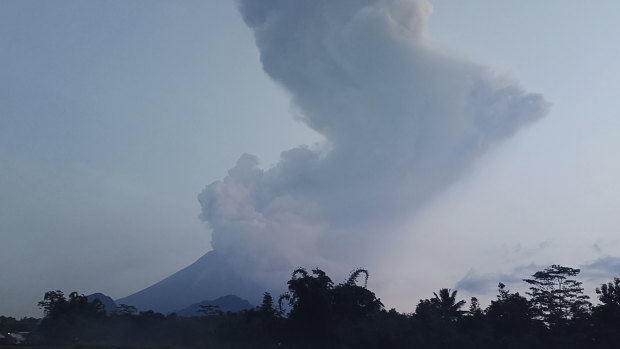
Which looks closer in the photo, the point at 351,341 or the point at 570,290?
the point at 351,341

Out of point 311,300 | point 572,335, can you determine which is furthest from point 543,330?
point 311,300

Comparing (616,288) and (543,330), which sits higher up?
(616,288)

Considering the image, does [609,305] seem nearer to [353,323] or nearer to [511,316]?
[511,316]

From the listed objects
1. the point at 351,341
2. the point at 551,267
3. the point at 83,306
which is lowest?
the point at 351,341

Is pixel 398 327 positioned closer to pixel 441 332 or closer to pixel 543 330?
pixel 441 332

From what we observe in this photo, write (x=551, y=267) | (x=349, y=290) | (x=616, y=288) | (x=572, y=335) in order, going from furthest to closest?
(x=551, y=267), (x=349, y=290), (x=616, y=288), (x=572, y=335)

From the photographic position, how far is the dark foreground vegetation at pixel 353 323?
38094 millimetres

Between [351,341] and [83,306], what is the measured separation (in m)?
26.9

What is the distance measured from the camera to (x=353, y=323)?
41375mm

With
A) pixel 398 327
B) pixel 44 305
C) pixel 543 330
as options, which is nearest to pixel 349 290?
pixel 398 327

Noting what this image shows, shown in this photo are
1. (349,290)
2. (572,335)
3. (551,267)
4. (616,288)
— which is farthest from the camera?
(551,267)

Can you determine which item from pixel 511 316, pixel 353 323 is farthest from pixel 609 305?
pixel 353 323

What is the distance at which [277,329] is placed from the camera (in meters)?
43.2

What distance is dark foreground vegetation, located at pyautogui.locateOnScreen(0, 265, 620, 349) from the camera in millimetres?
38094
